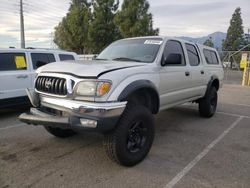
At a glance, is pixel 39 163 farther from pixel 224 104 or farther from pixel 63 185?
pixel 224 104

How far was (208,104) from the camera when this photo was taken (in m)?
6.57

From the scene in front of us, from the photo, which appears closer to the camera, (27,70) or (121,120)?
(121,120)

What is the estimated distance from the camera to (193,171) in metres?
3.58

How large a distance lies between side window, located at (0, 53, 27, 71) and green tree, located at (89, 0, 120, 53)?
54.7 ft

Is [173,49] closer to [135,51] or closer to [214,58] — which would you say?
[135,51]

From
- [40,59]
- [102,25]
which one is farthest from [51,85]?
[102,25]

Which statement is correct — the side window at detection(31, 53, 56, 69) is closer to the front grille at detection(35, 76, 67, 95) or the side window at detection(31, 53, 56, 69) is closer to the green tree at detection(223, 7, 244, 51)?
the front grille at detection(35, 76, 67, 95)

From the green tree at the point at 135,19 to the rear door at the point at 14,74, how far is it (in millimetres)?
15173

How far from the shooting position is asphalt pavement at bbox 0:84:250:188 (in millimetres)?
3273

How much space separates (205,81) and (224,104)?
134 inches

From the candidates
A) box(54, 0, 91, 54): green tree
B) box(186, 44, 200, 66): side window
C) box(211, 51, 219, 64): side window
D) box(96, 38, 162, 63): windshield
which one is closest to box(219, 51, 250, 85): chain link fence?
box(211, 51, 219, 64): side window

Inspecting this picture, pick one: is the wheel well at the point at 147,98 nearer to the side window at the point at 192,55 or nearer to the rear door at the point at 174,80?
the rear door at the point at 174,80

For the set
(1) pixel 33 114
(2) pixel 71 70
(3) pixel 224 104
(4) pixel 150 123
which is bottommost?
(3) pixel 224 104

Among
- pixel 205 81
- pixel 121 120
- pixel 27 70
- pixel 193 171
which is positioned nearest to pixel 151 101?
pixel 121 120
